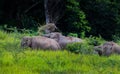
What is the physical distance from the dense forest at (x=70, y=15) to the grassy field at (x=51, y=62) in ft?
50.6

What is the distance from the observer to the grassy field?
10172mm

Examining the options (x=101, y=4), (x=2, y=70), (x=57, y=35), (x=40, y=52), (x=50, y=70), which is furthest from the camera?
(x=101, y=4)

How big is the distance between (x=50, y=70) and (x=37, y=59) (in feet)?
A: 3.43

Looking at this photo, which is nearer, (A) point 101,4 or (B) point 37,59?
(B) point 37,59

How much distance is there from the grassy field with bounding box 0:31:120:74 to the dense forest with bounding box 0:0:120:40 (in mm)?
15430

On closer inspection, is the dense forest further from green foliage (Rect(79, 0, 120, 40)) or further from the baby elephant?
the baby elephant

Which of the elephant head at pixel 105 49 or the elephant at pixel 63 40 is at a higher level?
the elephant at pixel 63 40

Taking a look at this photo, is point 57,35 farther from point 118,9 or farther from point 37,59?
point 118,9

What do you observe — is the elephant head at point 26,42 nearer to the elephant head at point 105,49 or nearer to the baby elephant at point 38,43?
the baby elephant at point 38,43

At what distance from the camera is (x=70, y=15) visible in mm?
29250

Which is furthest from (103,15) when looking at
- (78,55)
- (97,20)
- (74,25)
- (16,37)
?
(78,55)

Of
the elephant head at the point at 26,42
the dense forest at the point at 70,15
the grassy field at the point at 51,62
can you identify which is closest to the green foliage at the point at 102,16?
the dense forest at the point at 70,15

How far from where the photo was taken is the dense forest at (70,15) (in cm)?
2881

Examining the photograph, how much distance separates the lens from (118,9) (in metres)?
31.7
